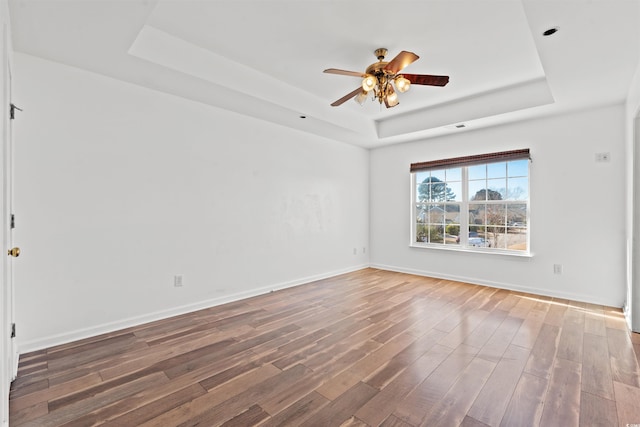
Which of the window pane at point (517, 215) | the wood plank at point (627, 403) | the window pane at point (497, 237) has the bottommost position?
the wood plank at point (627, 403)

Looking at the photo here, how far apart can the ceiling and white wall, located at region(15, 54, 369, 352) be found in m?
0.32

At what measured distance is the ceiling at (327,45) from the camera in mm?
2146

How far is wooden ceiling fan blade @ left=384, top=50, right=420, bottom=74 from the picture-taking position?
2.41m

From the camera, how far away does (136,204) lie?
3174 millimetres

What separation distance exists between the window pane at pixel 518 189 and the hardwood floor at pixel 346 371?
164 centimetres

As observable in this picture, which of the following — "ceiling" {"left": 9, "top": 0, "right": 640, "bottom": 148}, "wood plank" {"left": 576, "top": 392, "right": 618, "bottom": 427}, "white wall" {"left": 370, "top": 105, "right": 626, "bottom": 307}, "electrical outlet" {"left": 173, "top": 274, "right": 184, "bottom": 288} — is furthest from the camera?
"white wall" {"left": 370, "top": 105, "right": 626, "bottom": 307}

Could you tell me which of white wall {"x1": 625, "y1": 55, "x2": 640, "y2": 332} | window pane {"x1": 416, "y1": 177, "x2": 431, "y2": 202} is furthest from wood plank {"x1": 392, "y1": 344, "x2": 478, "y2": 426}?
window pane {"x1": 416, "y1": 177, "x2": 431, "y2": 202}

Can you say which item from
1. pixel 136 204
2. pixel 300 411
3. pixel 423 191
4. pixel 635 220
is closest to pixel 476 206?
pixel 423 191

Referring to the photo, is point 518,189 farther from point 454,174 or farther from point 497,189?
point 454,174

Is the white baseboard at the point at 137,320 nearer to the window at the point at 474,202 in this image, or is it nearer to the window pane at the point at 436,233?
the window pane at the point at 436,233

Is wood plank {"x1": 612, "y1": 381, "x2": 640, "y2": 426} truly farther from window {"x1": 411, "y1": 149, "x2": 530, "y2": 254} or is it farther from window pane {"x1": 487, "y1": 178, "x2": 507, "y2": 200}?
window pane {"x1": 487, "y1": 178, "x2": 507, "y2": 200}

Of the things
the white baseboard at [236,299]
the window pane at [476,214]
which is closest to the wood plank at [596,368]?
the white baseboard at [236,299]

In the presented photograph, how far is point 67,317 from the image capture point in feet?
9.05

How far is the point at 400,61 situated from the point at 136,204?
9.58ft
